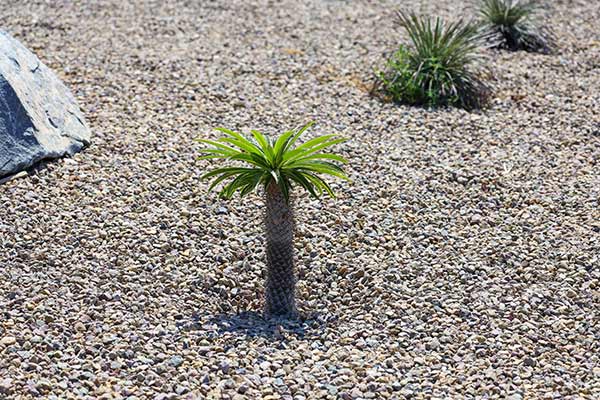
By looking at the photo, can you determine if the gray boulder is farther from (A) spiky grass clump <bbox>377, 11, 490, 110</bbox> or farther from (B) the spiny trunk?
(A) spiky grass clump <bbox>377, 11, 490, 110</bbox>

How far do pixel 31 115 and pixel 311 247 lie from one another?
2.11 metres

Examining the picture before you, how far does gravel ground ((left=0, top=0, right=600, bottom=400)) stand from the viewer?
4.24 meters

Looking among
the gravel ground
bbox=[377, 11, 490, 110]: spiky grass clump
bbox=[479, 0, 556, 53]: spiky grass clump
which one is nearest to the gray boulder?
the gravel ground

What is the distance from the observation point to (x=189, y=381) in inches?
162

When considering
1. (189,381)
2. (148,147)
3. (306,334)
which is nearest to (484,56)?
(148,147)

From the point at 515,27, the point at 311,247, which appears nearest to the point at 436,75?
the point at 515,27

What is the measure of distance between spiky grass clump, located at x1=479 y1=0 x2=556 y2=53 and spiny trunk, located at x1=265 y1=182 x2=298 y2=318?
5.21 meters

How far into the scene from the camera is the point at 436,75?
298 inches

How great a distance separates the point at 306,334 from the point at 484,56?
485 centimetres

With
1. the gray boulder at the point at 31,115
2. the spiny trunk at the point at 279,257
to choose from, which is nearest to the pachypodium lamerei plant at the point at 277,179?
the spiny trunk at the point at 279,257

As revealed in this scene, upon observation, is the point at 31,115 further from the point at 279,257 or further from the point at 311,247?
the point at 279,257

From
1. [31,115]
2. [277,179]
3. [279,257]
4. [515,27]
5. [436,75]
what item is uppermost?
[515,27]

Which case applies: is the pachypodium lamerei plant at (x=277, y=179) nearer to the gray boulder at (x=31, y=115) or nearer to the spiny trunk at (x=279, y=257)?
the spiny trunk at (x=279, y=257)

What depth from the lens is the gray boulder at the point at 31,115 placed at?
5.79 m
